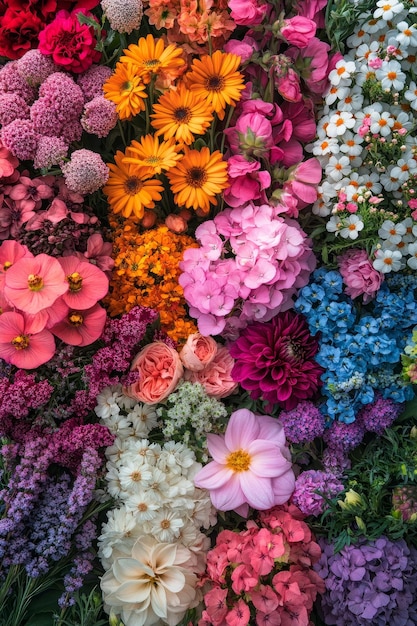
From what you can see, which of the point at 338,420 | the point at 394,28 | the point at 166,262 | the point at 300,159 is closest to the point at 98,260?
the point at 166,262

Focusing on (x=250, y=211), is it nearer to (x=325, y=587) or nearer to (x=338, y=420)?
(x=338, y=420)

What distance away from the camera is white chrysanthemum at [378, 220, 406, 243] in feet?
4.32

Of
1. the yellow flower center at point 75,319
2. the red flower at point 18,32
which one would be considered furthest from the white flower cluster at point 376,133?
the red flower at point 18,32

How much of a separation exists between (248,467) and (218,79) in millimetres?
856

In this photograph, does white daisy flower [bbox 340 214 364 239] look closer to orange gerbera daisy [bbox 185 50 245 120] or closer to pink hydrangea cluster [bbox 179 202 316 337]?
pink hydrangea cluster [bbox 179 202 316 337]

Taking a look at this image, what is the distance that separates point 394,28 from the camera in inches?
51.3

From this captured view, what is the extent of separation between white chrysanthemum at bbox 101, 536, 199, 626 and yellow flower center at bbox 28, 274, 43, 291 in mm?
555

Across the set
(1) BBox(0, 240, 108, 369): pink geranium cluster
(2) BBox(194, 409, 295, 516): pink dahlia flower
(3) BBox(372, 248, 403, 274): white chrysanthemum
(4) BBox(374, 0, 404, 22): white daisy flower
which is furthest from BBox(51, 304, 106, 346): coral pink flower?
(4) BBox(374, 0, 404, 22): white daisy flower

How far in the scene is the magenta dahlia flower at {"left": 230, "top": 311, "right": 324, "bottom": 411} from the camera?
4.43ft

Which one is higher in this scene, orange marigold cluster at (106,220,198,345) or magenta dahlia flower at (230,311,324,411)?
orange marigold cluster at (106,220,198,345)

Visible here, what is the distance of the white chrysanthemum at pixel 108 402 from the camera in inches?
54.0

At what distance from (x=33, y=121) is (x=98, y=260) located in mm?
325

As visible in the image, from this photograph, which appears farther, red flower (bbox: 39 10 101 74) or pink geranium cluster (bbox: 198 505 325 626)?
red flower (bbox: 39 10 101 74)

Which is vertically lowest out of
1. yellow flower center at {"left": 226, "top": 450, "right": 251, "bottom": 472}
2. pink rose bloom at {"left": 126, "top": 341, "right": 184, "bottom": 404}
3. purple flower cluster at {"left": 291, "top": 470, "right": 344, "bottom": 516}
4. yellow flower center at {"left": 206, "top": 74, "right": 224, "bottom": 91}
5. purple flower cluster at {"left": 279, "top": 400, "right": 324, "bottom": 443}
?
yellow flower center at {"left": 226, "top": 450, "right": 251, "bottom": 472}
